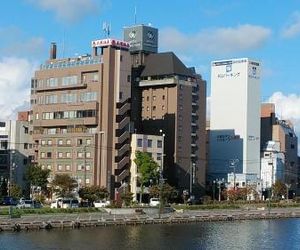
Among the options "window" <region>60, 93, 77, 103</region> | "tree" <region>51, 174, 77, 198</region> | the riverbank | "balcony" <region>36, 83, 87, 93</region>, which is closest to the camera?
the riverbank

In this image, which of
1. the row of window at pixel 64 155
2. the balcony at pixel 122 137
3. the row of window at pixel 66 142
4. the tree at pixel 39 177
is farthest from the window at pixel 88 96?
the tree at pixel 39 177

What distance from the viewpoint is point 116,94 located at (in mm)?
128125

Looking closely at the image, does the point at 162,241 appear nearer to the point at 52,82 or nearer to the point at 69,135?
the point at 69,135

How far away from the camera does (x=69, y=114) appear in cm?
13200

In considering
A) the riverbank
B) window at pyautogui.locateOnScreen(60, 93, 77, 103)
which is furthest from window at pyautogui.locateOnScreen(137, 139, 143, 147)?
the riverbank

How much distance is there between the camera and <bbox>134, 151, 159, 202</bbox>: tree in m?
124

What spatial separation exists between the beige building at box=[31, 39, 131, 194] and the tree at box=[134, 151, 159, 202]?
158 inches

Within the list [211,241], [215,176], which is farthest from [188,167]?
[211,241]

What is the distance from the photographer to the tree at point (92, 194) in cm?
10731

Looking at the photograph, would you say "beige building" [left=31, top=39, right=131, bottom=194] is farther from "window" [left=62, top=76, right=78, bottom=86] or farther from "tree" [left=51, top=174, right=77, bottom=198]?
"tree" [left=51, top=174, right=77, bottom=198]

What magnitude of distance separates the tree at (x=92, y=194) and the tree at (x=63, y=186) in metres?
4.14

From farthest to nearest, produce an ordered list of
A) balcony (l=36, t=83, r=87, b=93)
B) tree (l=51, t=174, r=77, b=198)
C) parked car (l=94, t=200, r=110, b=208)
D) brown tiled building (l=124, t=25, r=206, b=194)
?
1. brown tiled building (l=124, t=25, r=206, b=194)
2. balcony (l=36, t=83, r=87, b=93)
3. tree (l=51, t=174, r=77, b=198)
4. parked car (l=94, t=200, r=110, b=208)

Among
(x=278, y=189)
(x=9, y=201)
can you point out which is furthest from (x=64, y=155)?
(x=278, y=189)

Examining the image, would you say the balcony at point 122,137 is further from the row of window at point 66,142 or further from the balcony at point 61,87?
the balcony at point 61,87
